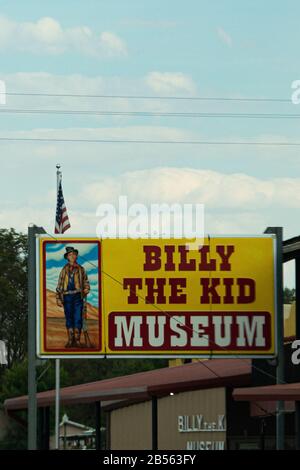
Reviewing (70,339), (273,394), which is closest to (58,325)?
(70,339)

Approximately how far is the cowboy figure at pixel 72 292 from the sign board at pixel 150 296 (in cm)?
2

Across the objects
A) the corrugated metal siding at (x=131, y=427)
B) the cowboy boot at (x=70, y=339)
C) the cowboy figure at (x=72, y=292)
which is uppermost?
the cowboy figure at (x=72, y=292)

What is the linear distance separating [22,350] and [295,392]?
71404 mm

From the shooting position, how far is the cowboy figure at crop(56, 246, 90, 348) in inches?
949

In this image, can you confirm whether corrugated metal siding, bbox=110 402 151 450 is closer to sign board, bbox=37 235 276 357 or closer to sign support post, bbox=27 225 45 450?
sign board, bbox=37 235 276 357

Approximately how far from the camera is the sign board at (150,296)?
2411 centimetres

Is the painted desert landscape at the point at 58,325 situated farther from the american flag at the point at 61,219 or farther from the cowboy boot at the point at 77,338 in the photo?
the american flag at the point at 61,219

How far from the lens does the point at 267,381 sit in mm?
28922

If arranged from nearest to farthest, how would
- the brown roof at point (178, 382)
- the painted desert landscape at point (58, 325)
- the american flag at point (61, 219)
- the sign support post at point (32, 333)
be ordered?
the sign support post at point (32, 333), the painted desert landscape at point (58, 325), the brown roof at point (178, 382), the american flag at point (61, 219)

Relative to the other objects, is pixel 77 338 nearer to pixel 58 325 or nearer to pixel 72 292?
pixel 58 325

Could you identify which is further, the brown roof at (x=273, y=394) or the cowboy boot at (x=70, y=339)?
the cowboy boot at (x=70, y=339)

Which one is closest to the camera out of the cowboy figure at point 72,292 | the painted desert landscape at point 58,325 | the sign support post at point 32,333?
the sign support post at point 32,333

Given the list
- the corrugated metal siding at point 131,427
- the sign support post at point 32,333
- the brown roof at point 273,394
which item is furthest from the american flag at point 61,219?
the brown roof at point 273,394

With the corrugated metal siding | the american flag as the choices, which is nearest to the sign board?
the american flag
